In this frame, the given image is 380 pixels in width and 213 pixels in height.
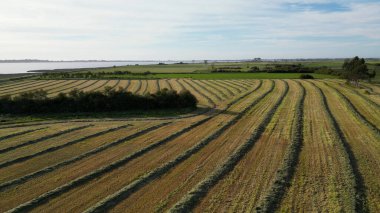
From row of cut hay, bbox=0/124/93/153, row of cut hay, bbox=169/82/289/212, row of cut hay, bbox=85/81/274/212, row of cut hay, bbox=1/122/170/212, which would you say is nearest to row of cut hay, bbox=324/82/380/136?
row of cut hay, bbox=169/82/289/212

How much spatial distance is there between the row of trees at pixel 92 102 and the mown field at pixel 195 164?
221 inches

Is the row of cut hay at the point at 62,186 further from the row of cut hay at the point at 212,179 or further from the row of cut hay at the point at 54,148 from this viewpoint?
the row of cut hay at the point at 212,179

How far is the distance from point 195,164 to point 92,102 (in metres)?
21.7

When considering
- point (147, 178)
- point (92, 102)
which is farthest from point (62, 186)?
point (92, 102)

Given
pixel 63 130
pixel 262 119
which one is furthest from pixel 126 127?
pixel 262 119

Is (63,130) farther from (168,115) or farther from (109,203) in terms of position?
(109,203)

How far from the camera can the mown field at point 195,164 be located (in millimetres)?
13602

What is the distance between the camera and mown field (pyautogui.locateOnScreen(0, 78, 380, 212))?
13.6m

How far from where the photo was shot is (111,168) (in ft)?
58.3

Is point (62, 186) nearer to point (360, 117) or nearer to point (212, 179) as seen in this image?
point (212, 179)

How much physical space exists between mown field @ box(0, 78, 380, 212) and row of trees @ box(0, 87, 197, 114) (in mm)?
5618

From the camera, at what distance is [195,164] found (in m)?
18.1

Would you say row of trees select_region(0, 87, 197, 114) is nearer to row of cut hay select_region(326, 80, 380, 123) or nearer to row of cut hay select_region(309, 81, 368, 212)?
row of cut hay select_region(326, 80, 380, 123)

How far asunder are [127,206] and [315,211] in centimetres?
652
